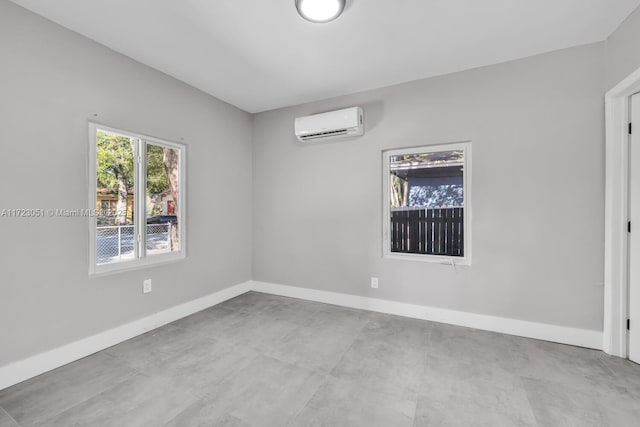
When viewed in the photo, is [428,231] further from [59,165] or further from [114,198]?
[59,165]

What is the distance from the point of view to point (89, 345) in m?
2.21

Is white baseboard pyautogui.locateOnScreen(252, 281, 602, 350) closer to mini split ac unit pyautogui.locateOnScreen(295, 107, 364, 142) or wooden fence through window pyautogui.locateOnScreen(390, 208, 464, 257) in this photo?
wooden fence through window pyautogui.locateOnScreen(390, 208, 464, 257)

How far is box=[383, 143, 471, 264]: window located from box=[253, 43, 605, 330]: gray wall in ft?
0.35

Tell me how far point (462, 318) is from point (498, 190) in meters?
1.34

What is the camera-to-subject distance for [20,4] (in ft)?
6.12

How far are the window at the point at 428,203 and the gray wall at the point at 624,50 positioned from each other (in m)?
1.12

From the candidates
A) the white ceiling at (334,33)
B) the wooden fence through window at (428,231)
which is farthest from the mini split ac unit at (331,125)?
the wooden fence through window at (428,231)

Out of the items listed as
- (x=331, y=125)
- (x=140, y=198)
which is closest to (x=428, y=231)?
(x=331, y=125)

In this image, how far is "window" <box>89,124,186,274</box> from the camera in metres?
2.32

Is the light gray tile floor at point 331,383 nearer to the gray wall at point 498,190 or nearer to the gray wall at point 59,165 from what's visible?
the gray wall at point 59,165

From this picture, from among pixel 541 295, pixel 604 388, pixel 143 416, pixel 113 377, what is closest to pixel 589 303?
pixel 541 295

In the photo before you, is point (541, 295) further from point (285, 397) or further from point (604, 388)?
point (285, 397)

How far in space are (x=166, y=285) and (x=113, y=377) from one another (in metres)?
1.03

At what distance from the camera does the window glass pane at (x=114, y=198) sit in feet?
7.66
